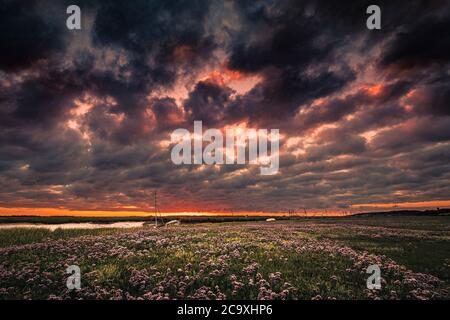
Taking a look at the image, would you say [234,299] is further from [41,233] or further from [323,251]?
[41,233]

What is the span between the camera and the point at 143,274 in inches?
486

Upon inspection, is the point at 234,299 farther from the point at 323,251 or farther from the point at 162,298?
the point at 323,251

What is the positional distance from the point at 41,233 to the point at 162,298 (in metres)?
26.9
